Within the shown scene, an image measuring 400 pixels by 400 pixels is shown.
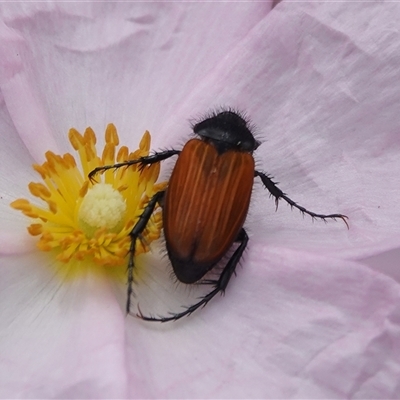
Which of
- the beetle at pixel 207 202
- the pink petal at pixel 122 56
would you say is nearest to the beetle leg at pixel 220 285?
the beetle at pixel 207 202

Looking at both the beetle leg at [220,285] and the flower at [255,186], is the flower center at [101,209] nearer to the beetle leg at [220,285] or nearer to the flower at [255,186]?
the flower at [255,186]

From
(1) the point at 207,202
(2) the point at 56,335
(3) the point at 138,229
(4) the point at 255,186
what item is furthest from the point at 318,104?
(2) the point at 56,335

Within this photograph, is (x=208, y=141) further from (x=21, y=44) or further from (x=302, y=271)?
(x=21, y=44)

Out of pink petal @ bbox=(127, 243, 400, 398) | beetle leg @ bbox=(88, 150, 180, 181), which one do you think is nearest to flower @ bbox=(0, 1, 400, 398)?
pink petal @ bbox=(127, 243, 400, 398)

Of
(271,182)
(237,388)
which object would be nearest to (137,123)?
(271,182)

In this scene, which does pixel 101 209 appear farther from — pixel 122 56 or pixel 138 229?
pixel 122 56

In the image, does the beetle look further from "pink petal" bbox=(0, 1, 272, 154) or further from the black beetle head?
"pink petal" bbox=(0, 1, 272, 154)

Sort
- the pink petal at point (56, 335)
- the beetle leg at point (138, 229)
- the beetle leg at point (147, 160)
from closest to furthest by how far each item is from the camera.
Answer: the pink petal at point (56, 335) → the beetle leg at point (138, 229) → the beetle leg at point (147, 160)
